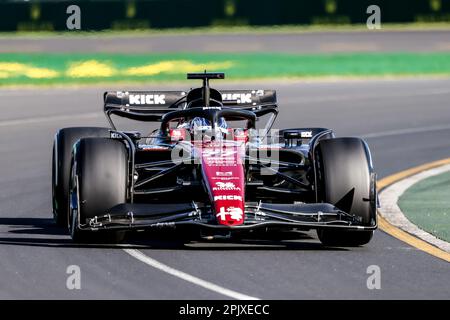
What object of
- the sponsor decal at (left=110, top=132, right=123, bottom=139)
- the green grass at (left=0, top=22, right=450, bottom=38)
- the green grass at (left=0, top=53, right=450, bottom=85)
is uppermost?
the green grass at (left=0, top=22, right=450, bottom=38)

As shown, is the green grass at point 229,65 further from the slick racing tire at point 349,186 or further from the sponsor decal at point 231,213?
the sponsor decal at point 231,213

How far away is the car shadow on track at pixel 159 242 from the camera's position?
37.4 ft

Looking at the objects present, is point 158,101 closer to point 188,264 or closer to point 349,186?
point 349,186

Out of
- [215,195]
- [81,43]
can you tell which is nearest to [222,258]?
[215,195]

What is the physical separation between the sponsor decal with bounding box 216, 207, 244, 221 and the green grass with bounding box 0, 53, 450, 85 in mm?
18979

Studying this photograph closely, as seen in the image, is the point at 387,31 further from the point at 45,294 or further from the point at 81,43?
the point at 45,294

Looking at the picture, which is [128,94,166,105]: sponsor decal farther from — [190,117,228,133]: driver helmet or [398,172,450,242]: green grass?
[398,172,450,242]: green grass

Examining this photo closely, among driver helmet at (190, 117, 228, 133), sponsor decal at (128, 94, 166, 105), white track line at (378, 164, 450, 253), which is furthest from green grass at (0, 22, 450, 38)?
driver helmet at (190, 117, 228, 133)

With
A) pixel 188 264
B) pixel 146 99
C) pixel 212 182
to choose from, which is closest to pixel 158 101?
pixel 146 99

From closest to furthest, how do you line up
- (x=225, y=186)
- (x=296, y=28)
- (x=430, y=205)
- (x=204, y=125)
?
(x=225, y=186)
(x=204, y=125)
(x=430, y=205)
(x=296, y=28)

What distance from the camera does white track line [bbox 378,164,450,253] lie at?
1194 centimetres

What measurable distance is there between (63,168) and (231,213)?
8.08ft

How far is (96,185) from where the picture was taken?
11234 millimetres

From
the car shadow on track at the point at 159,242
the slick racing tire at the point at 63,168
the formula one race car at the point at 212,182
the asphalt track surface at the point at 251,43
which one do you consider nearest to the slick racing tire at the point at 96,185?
the formula one race car at the point at 212,182
